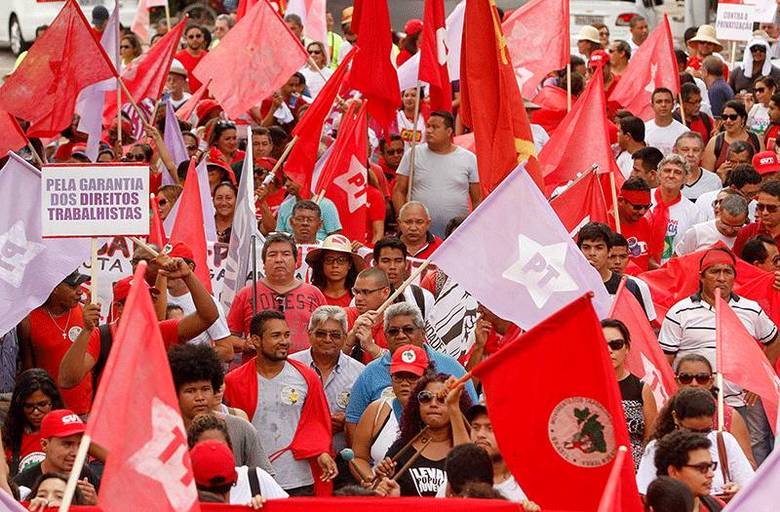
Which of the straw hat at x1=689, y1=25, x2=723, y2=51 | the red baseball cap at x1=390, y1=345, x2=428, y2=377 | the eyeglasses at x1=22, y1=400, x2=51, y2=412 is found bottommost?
the straw hat at x1=689, y1=25, x2=723, y2=51

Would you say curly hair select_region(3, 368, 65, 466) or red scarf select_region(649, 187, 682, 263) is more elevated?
curly hair select_region(3, 368, 65, 466)

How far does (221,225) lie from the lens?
13336 mm

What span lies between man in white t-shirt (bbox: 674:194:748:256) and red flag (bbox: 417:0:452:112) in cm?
258

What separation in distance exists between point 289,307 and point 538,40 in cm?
606

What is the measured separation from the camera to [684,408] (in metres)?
8.84

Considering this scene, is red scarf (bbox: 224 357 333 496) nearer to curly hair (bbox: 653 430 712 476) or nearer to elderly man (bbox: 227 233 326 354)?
elderly man (bbox: 227 233 326 354)

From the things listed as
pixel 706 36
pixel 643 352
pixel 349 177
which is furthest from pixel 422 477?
pixel 706 36

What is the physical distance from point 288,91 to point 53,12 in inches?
427

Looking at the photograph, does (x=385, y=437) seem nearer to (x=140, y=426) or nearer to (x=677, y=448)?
(x=677, y=448)

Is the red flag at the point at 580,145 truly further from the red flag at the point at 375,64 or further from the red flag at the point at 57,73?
the red flag at the point at 57,73

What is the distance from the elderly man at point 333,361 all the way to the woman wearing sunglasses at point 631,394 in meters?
1.43

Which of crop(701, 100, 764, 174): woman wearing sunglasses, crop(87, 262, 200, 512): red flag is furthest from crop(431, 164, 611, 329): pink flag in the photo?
crop(701, 100, 764, 174): woman wearing sunglasses

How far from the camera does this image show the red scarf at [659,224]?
42.6 feet

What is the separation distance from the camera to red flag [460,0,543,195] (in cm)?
1146
